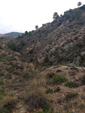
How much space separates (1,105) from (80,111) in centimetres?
303

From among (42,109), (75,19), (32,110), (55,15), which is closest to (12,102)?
(32,110)

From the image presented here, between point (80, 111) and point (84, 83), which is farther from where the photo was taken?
point (84, 83)

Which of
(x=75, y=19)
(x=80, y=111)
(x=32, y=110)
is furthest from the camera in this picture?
(x=75, y=19)

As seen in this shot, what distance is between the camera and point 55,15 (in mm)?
56812

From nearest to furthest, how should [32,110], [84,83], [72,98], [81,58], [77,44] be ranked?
[32,110], [72,98], [84,83], [81,58], [77,44]

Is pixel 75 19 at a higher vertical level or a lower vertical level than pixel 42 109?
higher

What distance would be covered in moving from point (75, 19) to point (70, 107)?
42098 millimetres

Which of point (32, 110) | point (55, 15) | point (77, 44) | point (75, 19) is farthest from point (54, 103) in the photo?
point (55, 15)

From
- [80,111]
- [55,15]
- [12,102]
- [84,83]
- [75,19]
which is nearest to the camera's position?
[80,111]

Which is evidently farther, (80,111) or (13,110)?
(13,110)

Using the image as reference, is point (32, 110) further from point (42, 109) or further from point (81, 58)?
point (81, 58)

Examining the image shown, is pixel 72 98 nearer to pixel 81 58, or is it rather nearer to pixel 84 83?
pixel 84 83

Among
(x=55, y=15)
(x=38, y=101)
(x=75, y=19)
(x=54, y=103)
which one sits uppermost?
(x=55, y=15)

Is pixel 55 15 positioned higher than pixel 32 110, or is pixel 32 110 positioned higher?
pixel 55 15
